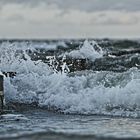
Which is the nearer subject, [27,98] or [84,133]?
[84,133]

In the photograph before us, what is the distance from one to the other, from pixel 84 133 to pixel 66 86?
6045 mm

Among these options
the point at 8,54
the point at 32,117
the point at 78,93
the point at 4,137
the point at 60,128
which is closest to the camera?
the point at 4,137

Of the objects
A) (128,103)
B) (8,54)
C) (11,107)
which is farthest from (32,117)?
(8,54)

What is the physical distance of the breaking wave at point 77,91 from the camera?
13789mm

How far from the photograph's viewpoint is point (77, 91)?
50.2 ft

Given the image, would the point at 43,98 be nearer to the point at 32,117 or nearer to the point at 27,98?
the point at 27,98

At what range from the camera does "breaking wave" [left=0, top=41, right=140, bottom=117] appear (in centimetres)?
1379

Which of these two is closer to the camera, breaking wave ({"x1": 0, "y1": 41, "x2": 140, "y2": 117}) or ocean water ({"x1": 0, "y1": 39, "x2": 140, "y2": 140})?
ocean water ({"x1": 0, "y1": 39, "x2": 140, "y2": 140})

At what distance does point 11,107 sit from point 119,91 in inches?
113

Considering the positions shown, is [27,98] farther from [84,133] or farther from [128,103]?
[84,133]

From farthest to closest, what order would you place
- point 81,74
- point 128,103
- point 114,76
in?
point 81,74, point 114,76, point 128,103

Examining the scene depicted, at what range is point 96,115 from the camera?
13.0 metres

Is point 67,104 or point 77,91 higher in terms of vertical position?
point 77,91

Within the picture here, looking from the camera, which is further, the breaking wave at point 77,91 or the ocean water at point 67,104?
the breaking wave at point 77,91
